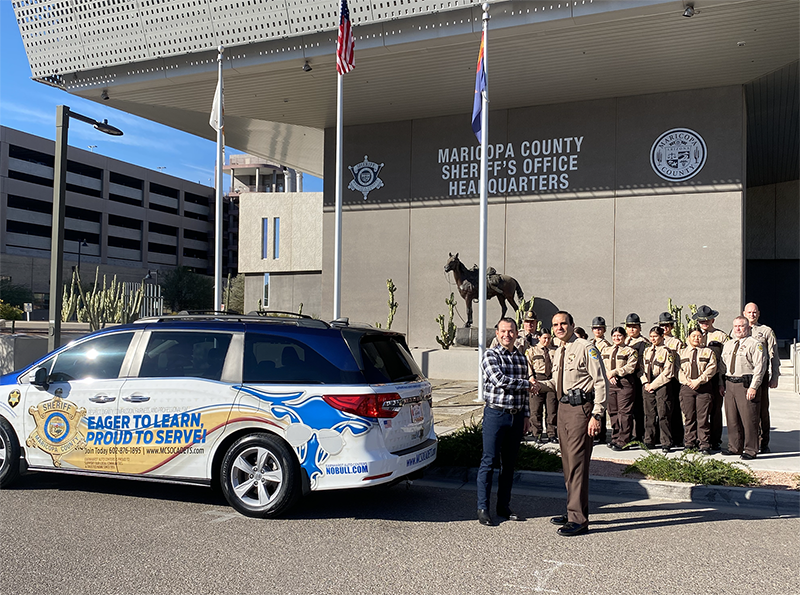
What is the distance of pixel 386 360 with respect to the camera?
643 cm

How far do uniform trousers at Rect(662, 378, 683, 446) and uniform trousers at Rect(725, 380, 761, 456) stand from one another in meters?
0.61

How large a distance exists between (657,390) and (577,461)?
3.83m

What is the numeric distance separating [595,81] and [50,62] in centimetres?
1538

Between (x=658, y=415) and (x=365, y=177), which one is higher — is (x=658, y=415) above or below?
below

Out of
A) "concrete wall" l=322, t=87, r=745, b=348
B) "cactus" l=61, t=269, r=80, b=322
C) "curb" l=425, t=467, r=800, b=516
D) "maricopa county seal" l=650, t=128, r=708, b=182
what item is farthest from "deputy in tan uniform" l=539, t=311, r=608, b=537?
"cactus" l=61, t=269, r=80, b=322

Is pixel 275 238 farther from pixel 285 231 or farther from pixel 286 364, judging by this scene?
pixel 286 364

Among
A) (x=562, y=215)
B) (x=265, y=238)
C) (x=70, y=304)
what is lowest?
(x=70, y=304)

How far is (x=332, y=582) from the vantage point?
180 inches

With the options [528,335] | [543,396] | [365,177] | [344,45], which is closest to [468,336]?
[365,177]

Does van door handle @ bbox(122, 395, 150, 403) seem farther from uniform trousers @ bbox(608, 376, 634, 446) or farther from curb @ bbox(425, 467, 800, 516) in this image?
uniform trousers @ bbox(608, 376, 634, 446)

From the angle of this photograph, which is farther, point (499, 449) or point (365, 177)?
point (365, 177)

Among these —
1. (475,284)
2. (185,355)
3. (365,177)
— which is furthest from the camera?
(365,177)

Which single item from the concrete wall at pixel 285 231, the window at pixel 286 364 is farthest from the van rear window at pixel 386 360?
the concrete wall at pixel 285 231

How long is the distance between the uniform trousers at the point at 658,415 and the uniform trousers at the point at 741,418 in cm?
70
